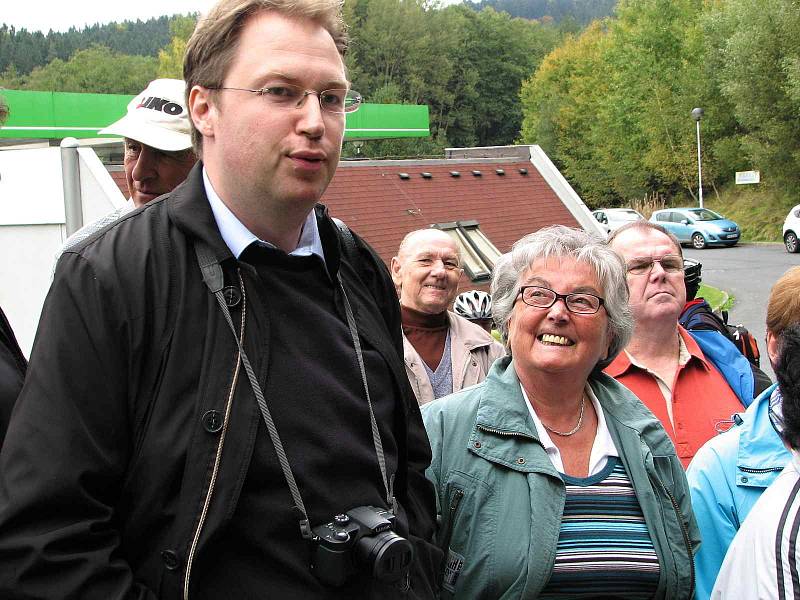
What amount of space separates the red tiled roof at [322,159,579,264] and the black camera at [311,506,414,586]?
896 cm

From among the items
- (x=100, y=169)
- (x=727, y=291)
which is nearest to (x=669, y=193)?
(x=727, y=291)

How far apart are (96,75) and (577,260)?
322 ft

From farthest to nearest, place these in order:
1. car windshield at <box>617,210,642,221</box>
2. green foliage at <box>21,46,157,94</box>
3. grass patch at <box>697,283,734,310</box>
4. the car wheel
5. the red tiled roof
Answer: green foliage at <box>21,46,157,94</box>, car windshield at <box>617,210,642,221</box>, the car wheel, grass patch at <box>697,283,734,310</box>, the red tiled roof

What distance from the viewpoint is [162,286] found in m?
1.67

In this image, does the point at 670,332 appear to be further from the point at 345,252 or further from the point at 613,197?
the point at 613,197

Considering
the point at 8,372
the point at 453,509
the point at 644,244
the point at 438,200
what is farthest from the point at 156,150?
the point at 438,200

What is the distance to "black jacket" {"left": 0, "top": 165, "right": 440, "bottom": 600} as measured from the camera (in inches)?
59.4

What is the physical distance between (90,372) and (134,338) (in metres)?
0.10

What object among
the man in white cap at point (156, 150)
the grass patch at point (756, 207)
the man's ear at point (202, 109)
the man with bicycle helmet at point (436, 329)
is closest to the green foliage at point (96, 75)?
the grass patch at point (756, 207)

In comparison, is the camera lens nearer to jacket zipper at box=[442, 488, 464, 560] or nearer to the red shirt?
jacket zipper at box=[442, 488, 464, 560]

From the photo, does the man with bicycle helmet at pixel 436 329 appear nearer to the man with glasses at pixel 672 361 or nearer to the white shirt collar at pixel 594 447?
the man with glasses at pixel 672 361

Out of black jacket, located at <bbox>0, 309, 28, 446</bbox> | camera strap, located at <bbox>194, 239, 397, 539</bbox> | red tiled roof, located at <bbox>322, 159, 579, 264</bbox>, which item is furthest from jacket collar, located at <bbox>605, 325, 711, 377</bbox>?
red tiled roof, located at <bbox>322, 159, 579, 264</bbox>

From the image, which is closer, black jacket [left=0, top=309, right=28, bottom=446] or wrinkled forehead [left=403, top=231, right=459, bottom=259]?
black jacket [left=0, top=309, right=28, bottom=446]

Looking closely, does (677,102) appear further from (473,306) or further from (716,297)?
(473,306)
